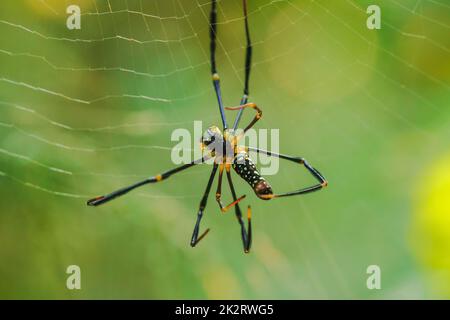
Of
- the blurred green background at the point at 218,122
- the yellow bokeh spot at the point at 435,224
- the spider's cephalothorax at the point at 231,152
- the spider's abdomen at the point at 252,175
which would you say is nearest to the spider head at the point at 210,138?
the spider's cephalothorax at the point at 231,152

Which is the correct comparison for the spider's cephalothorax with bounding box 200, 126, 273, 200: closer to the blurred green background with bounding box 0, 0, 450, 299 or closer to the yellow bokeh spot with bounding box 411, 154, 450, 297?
the blurred green background with bounding box 0, 0, 450, 299

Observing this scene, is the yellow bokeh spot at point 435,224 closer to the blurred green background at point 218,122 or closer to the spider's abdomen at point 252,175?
the blurred green background at point 218,122

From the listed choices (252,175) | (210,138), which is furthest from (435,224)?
(210,138)

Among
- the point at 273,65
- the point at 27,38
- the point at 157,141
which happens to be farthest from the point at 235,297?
the point at 27,38
